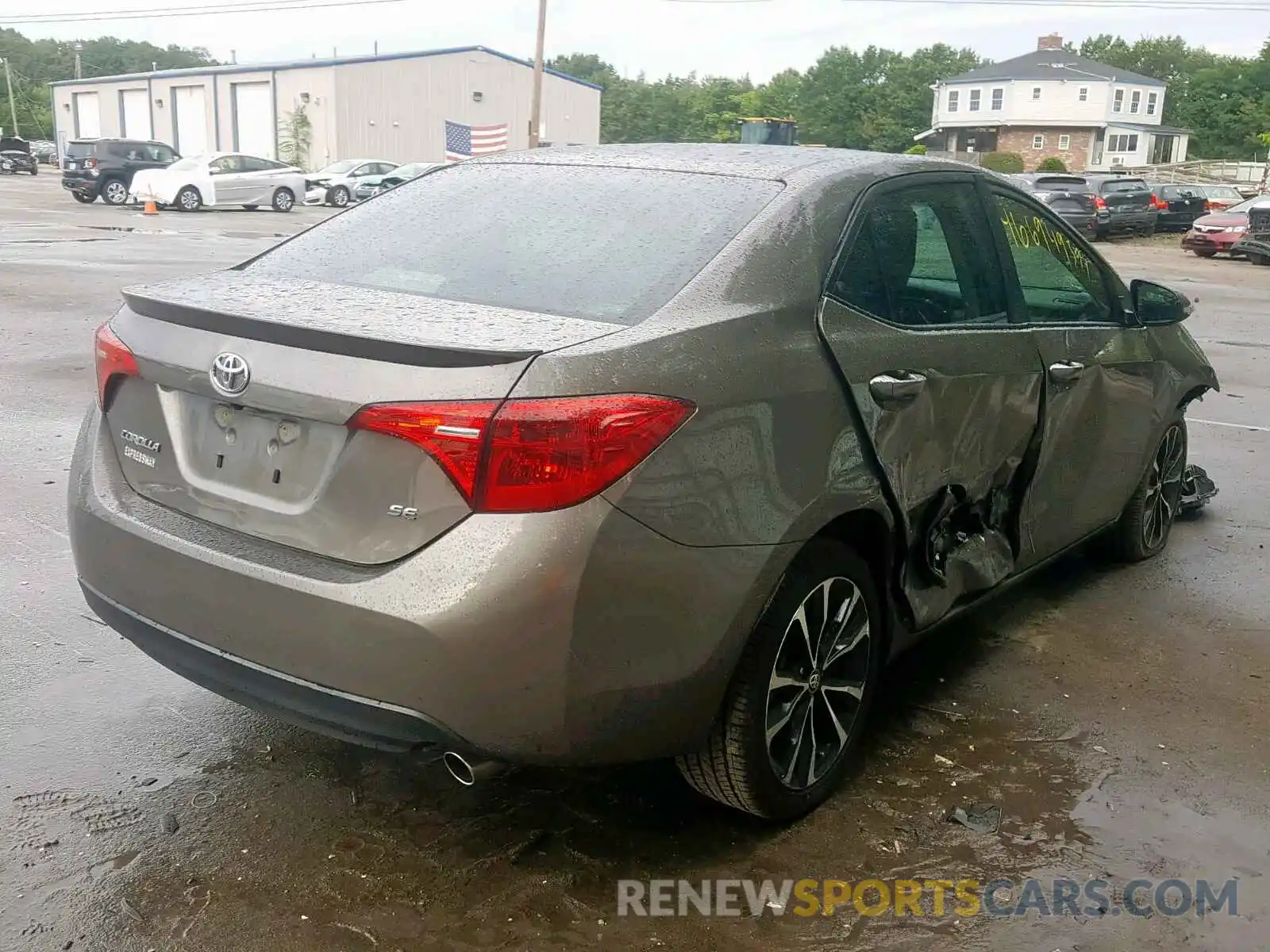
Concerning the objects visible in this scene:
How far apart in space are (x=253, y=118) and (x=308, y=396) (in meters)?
56.6

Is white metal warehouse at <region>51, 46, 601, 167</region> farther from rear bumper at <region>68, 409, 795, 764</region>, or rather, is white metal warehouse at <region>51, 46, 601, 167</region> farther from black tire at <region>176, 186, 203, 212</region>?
rear bumper at <region>68, 409, 795, 764</region>

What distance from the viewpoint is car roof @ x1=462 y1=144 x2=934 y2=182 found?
11.7 feet

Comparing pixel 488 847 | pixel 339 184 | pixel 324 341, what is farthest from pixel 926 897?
pixel 339 184

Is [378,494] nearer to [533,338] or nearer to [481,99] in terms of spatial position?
[533,338]

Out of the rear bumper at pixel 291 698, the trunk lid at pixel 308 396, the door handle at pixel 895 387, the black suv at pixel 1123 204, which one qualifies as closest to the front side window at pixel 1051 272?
the door handle at pixel 895 387

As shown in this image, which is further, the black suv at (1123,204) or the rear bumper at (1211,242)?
the black suv at (1123,204)

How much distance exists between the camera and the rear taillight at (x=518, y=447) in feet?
8.23

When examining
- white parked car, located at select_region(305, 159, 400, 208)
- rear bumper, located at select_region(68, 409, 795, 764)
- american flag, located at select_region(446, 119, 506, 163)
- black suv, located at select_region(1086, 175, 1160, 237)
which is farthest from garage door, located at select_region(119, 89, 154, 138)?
rear bumper, located at select_region(68, 409, 795, 764)

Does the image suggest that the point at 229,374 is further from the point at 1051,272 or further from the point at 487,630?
the point at 1051,272

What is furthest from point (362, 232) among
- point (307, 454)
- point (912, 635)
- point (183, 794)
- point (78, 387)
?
point (78, 387)

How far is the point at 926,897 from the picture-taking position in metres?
2.96

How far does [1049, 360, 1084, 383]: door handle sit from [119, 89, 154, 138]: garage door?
6361cm

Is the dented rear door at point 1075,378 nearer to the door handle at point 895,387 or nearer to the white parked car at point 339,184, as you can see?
the door handle at point 895,387

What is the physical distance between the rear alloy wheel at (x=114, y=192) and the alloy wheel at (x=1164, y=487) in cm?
3159
